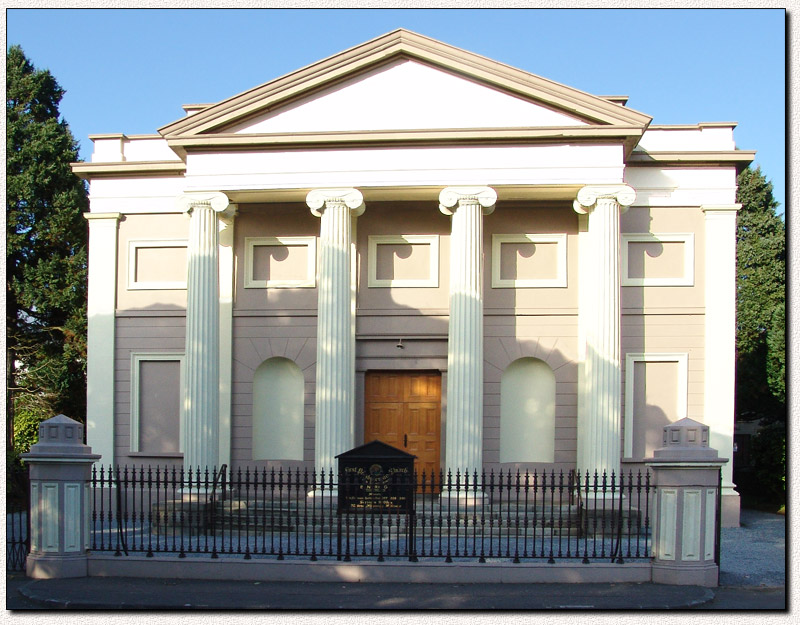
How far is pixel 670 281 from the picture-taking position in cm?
1958

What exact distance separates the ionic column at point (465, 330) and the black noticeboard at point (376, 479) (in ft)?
8.93

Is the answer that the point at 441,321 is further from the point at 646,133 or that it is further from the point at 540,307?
the point at 646,133

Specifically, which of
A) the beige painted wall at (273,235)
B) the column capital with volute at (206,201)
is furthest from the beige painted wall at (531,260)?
the column capital with volute at (206,201)

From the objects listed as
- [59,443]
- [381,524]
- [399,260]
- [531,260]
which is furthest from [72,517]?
[531,260]

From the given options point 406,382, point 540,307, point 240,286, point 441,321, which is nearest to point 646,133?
point 540,307

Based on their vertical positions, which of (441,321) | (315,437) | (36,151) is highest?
(36,151)

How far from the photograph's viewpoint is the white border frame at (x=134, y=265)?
20531 mm

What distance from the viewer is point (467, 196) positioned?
1822 centimetres

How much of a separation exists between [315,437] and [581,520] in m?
5.61

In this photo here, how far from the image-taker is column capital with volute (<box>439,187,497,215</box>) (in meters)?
18.2

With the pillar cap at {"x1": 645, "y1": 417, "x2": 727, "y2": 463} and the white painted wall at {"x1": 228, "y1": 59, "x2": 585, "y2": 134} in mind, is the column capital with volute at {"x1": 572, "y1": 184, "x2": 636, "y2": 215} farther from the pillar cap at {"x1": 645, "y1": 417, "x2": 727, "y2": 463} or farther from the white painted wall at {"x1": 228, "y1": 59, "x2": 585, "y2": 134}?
the pillar cap at {"x1": 645, "y1": 417, "x2": 727, "y2": 463}

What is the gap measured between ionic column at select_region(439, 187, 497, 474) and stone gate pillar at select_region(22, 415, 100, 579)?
702cm

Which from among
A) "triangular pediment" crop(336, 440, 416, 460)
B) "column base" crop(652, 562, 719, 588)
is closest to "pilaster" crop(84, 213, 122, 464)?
"triangular pediment" crop(336, 440, 416, 460)

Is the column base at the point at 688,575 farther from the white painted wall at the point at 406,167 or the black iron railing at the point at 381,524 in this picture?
the white painted wall at the point at 406,167
